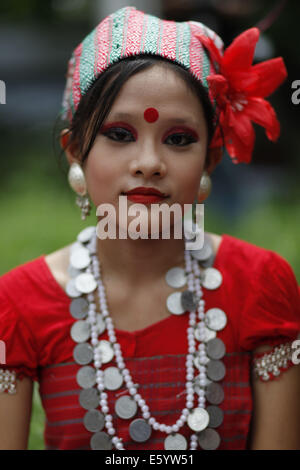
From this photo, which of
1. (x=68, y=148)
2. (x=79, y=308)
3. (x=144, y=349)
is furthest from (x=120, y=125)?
(x=144, y=349)

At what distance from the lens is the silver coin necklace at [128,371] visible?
1.97m

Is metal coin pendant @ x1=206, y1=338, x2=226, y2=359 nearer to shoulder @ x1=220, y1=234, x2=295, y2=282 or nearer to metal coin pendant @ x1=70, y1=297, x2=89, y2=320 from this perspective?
shoulder @ x1=220, y1=234, x2=295, y2=282

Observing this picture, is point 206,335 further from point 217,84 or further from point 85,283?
point 217,84

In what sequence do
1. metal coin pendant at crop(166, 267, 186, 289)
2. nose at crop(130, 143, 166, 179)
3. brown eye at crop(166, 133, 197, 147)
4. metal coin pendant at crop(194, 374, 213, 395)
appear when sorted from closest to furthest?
nose at crop(130, 143, 166, 179) → brown eye at crop(166, 133, 197, 147) → metal coin pendant at crop(194, 374, 213, 395) → metal coin pendant at crop(166, 267, 186, 289)

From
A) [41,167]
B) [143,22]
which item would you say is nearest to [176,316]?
[143,22]

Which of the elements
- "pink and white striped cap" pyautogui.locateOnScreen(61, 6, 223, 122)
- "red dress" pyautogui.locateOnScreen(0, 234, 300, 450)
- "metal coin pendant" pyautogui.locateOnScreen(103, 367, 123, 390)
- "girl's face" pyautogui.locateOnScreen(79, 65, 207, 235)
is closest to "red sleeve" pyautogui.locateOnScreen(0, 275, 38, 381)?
"red dress" pyautogui.locateOnScreen(0, 234, 300, 450)

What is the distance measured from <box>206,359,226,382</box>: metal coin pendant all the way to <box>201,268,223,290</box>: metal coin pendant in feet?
0.86

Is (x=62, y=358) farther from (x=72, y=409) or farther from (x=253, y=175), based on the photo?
(x=253, y=175)

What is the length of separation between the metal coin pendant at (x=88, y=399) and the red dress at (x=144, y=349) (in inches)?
1.1

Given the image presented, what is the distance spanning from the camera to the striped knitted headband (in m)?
1.90

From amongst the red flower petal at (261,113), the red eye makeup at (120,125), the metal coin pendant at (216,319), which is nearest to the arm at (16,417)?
the metal coin pendant at (216,319)

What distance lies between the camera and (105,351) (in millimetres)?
2021

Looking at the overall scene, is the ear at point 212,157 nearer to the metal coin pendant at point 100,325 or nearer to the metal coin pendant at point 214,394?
the metal coin pendant at point 100,325
